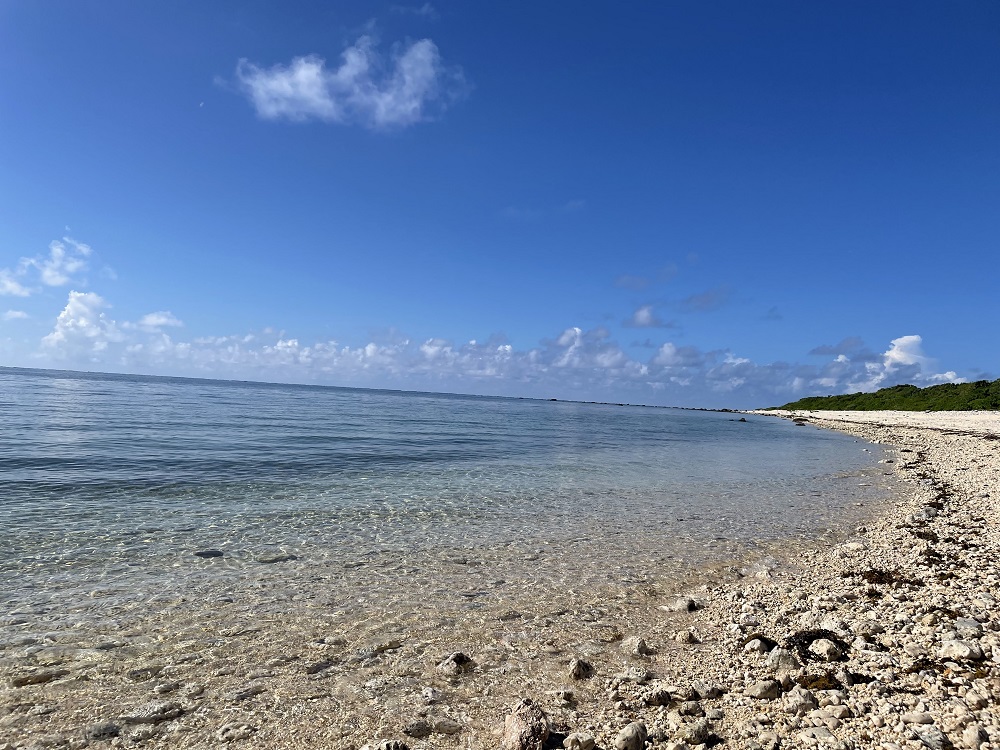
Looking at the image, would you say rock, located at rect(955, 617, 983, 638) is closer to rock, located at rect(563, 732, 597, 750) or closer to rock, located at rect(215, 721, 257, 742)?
rock, located at rect(563, 732, 597, 750)

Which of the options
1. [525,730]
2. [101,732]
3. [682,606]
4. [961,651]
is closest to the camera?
[525,730]

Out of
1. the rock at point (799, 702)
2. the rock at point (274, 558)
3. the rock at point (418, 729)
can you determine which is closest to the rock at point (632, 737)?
the rock at point (799, 702)

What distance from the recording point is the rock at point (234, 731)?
4.66 meters

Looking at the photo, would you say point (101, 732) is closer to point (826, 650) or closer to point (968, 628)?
point (826, 650)

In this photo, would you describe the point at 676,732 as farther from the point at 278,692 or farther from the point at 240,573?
the point at 240,573

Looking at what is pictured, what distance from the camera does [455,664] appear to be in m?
5.96

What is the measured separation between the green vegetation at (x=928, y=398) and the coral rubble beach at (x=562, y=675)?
112382 millimetres

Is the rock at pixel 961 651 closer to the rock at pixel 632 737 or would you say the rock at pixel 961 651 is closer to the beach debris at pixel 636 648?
the beach debris at pixel 636 648

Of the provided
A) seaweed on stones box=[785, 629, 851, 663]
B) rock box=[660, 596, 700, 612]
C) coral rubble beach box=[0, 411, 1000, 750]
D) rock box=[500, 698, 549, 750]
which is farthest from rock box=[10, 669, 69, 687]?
seaweed on stones box=[785, 629, 851, 663]

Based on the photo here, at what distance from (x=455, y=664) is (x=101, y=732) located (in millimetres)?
3309

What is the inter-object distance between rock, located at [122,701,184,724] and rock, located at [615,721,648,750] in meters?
4.10

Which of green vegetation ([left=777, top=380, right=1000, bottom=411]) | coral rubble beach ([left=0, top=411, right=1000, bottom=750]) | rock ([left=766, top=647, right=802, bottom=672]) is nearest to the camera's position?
coral rubble beach ([left=0, top=411, right=1000, bottom=750])

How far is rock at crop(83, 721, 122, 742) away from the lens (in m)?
4.66

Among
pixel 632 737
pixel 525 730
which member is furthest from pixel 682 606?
pixel 525 730
